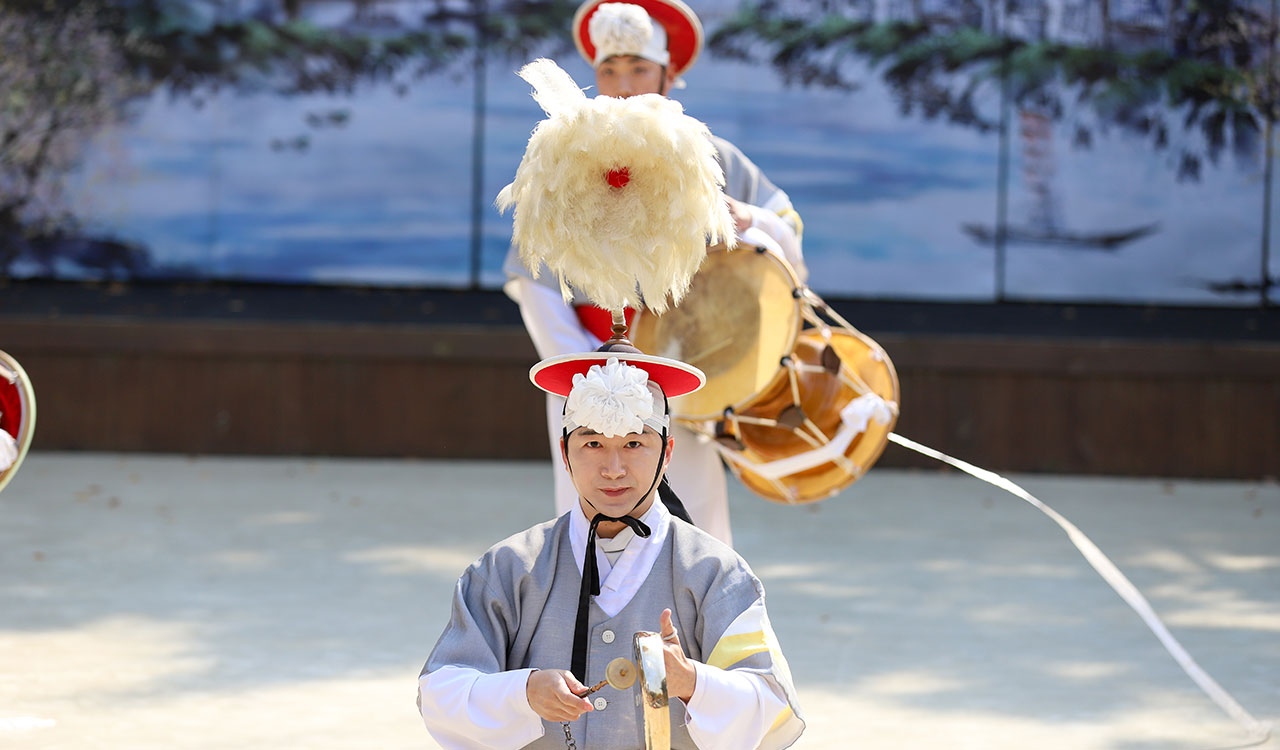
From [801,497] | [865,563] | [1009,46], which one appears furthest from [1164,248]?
[801,497]

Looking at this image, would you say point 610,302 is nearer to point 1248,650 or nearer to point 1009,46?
point 1248,650

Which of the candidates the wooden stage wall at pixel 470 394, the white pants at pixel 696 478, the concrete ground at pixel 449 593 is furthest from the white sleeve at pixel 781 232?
the wooden stage wall at pixel 470 394

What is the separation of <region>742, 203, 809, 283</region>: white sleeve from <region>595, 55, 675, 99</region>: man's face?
0.33 meters

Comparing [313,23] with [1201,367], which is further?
[313,23]

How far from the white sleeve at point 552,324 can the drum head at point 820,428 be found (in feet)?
1.25

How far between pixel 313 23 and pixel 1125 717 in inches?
246

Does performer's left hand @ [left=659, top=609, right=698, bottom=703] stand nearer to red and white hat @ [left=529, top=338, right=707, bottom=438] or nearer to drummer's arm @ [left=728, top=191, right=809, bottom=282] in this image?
red and white hat @ [left=529, top=338, right=707, bottom=438]

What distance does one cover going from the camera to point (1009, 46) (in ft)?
25.9

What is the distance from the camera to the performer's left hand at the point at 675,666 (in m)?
1.65

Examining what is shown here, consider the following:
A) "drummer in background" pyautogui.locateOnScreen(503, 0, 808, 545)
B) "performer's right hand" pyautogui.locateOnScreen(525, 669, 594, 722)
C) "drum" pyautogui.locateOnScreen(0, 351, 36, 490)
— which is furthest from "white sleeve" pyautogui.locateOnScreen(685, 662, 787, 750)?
"drum" pyautogui.locateOnScreen(0, 351, 36, 490)

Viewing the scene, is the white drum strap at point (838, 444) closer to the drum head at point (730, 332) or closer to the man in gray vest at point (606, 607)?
the drum head at point (730, 332)

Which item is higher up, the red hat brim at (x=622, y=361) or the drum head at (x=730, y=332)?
the red hat brim at (x=622, y=361)

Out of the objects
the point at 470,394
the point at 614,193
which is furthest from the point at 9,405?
the point at 470,394

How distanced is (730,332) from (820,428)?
1.01 ft
